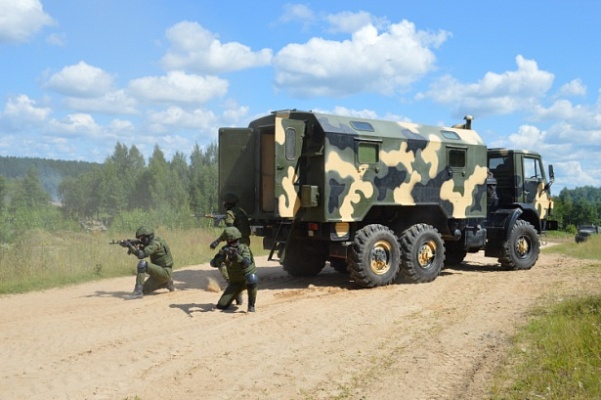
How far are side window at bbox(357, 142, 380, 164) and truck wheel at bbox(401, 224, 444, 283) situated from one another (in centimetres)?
157

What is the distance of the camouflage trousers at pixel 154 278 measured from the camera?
30.5ft

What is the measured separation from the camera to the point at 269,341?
21.2 ft

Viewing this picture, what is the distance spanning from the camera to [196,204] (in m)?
62.5

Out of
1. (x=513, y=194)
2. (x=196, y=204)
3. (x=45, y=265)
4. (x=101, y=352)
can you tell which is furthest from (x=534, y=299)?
(x=196, y=204)

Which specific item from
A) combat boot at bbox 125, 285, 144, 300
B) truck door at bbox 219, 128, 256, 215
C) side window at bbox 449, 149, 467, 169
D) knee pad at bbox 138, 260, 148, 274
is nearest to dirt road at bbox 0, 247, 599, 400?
combat boot at bbox 125, 285, 144, 300

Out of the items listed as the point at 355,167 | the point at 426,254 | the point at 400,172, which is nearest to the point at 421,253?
the point at 426,254

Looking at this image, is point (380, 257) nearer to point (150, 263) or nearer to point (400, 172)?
point (400, 172)

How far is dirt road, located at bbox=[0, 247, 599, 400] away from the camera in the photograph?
4.93 meters

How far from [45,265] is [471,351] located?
9587mm

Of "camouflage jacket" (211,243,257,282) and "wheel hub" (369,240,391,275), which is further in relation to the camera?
"wheel hub" (369,240,391,275)

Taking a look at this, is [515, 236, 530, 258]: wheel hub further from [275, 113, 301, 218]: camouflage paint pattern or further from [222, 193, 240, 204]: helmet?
[222, 193, 240, 204]: helmet

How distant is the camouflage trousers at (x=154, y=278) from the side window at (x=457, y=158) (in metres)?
6.13

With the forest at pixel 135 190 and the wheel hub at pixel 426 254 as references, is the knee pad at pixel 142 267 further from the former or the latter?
the forest at pixel 135 190

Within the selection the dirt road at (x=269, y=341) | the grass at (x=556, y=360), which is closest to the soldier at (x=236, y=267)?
the dirt road at (x=269, y=341)
